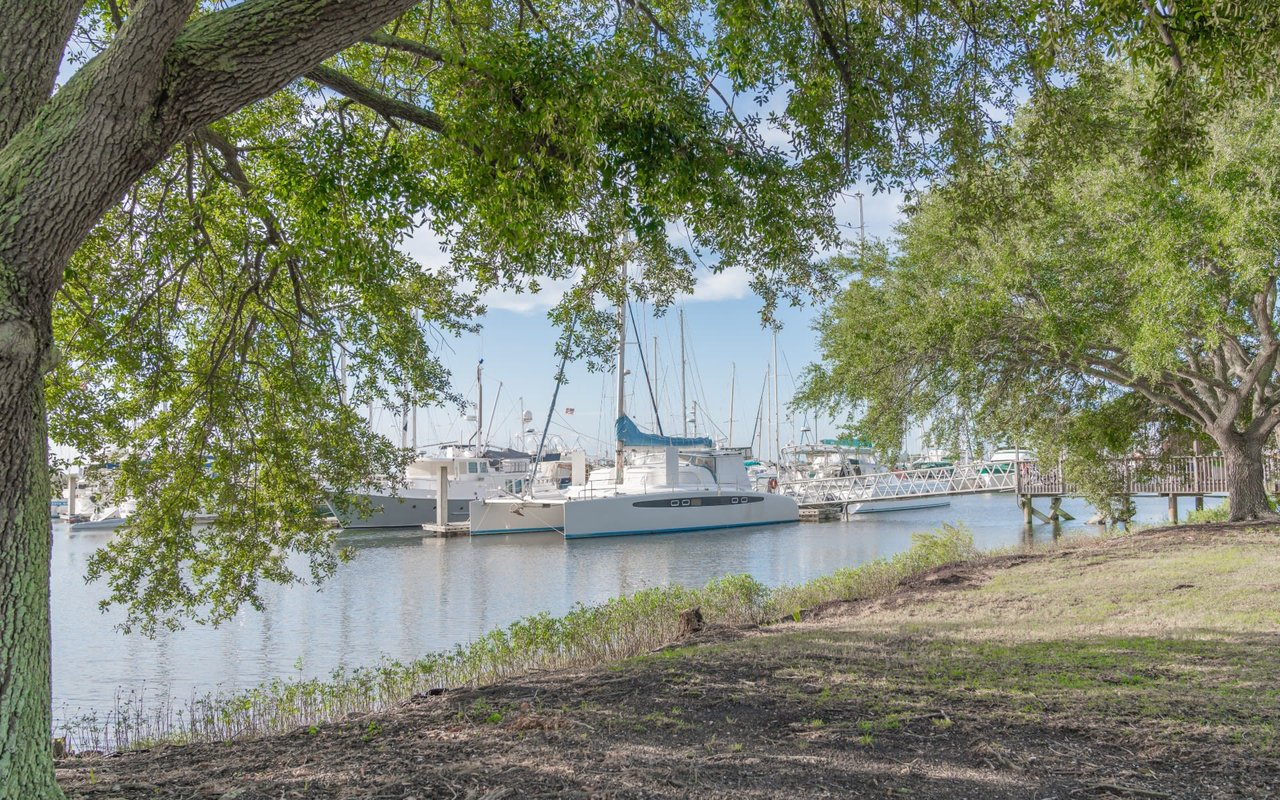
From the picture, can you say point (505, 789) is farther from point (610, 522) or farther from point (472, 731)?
point (610, 522)

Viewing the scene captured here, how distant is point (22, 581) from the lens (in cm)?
310

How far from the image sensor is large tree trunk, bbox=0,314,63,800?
10.0ft

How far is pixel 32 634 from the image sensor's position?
124 inches

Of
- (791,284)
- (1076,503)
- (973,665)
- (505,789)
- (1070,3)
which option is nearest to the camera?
(505,789)

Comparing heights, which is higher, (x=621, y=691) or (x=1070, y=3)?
(x=1070, y=3)

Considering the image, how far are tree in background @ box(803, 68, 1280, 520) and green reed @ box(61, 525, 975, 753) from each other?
456cm

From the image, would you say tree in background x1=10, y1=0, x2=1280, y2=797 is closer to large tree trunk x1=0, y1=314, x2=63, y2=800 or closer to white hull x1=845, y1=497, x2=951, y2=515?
large tree trunk x1=0, y1=314, x2=63, y2=800

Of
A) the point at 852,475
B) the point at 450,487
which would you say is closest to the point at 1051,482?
the point at 852,475

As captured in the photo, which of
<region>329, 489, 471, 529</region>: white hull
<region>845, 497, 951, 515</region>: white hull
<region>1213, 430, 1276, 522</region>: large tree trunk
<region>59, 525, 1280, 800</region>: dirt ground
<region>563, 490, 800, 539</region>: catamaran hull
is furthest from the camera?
<region>845, 497, 951, 515</region>: white hull

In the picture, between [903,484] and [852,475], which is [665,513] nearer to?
[903,484]

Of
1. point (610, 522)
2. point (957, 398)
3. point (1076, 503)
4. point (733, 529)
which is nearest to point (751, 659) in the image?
point (957, 398)

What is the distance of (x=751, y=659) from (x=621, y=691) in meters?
1.47

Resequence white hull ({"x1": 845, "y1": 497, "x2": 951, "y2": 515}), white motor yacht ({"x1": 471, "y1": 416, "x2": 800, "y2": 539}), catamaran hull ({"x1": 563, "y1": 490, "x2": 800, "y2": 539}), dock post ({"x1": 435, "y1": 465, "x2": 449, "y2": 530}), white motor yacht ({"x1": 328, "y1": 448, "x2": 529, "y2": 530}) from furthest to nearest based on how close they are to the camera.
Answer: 1. white hull ({"x1": 845, "y1": 497, "x2": 951, "y2": 515})
2. white motor yacht ({"x1": 328, "y1": 448, "x2": 529, "y2": 530})
3. dock post ({"x1": 435, "y1": 465, "x2": 449, "y2": 530})
4. white motor yacht ({"x1": 471, "y1": 416, "x2": 800, "y2": 539})
5. catamaran hull ({"x1": 563, "y1": 490, "x2": 800, "y2": 539})

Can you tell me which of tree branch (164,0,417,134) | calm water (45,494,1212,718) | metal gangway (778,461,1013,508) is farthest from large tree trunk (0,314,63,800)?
metal gangway (778,461,1013,508)
